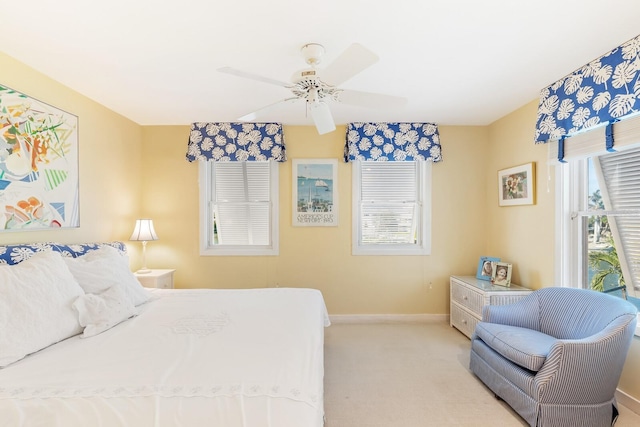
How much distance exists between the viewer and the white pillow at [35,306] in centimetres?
154

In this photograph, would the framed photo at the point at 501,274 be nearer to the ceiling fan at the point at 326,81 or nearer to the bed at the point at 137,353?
the bed at the point at 137,353

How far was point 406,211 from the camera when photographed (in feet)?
13.0

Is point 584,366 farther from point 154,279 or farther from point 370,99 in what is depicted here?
point 154,279

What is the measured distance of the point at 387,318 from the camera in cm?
383

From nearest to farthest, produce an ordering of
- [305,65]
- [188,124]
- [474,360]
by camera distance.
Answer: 1. [305,65]
2. [474,360]
3. [188,124]

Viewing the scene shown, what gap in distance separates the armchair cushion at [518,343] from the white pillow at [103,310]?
2.60 meters

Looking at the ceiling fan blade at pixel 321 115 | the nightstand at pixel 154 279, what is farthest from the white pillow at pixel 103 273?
the ceiling fan blade at pixel 321 115

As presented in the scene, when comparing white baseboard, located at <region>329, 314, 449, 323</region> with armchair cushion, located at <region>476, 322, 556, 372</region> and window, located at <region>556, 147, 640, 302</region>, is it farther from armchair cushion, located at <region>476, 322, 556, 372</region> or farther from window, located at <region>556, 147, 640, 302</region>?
window, located at <region>556, 147, 640, 302</region>

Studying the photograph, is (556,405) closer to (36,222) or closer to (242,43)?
(242,43)

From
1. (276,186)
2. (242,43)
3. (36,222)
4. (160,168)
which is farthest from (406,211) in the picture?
(36,222)

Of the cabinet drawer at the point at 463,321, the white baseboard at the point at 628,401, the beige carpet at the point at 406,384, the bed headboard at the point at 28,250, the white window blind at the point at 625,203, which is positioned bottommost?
the beige carpet at the point at 406,384

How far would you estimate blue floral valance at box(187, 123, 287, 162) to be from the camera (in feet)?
12.1

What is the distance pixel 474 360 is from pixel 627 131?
6.53ft

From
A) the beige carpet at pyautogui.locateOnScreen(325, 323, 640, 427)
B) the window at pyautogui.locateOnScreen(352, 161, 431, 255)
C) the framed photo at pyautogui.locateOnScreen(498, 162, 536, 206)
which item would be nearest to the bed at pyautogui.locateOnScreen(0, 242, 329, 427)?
the beige carpet at pyautogui.locateOnScreen(325, 323, 640, 427)
